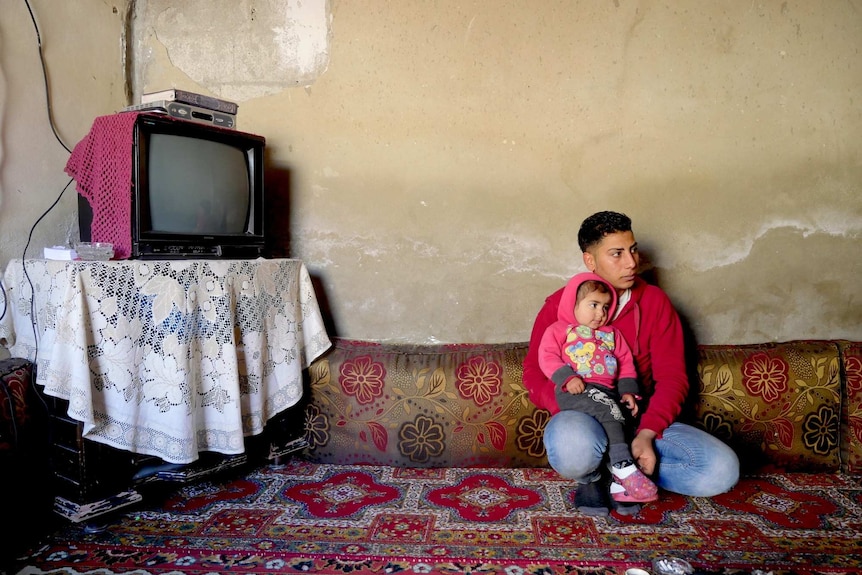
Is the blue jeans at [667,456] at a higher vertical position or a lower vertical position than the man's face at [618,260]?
lower

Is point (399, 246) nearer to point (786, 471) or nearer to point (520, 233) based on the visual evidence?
point (520, 233)

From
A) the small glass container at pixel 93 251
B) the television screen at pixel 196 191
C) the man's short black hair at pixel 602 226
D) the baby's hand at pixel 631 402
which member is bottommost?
the baby's hand at pixel 631 402

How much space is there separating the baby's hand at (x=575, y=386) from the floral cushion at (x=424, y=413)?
20.7 inches

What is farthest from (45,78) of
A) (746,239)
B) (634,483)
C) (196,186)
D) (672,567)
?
(746,239)

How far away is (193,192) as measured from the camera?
219 centimetres

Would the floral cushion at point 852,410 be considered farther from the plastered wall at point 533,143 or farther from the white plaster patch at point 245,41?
the white plaster patch at point 245,41

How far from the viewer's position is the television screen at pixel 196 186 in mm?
2070

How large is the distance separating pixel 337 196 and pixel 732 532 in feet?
6.95

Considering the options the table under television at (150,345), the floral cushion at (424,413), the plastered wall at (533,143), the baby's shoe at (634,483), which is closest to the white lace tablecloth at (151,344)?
the table under television at (150,345)

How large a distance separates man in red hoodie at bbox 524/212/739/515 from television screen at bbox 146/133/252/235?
1292 mm

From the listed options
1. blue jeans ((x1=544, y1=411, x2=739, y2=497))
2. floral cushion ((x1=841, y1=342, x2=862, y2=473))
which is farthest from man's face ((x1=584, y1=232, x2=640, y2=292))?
floral cushion ((x1=841, y1=342, x2=862, y2=473))

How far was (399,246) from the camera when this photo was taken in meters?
2.87

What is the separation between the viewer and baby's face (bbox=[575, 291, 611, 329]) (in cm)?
211

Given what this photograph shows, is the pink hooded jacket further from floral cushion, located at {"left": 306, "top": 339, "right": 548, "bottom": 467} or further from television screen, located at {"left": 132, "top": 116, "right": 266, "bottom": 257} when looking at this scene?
television screen, located at {"left": 132, "top": 116, "right": 266, "bottom": 257}
